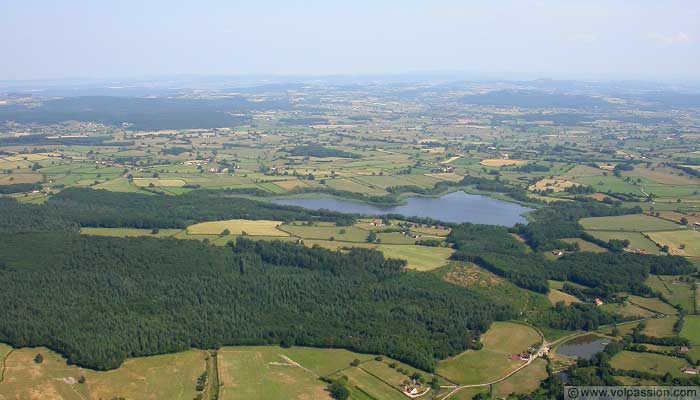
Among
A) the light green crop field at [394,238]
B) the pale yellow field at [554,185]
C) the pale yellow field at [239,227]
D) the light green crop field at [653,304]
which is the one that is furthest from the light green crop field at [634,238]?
the pale yellow field at [239,227]

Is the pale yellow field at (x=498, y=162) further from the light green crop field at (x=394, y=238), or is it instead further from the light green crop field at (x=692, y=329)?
the light green crop field at (x=692, y=329)

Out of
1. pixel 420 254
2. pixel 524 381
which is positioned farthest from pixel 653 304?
pixel 420 254

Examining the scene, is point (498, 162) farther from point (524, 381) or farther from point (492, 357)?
point (524, 381)

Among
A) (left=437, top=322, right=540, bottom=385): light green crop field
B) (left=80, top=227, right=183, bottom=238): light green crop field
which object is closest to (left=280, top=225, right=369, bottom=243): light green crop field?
(left=80, top=227, right=183, bottom=238): light green crop field

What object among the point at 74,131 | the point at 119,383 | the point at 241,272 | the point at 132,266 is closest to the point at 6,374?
the point at 119,383

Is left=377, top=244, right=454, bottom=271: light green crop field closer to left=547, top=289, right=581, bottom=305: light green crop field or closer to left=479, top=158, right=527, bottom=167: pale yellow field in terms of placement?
left=547, top=289, right=581, bottom=305: light green crop field
